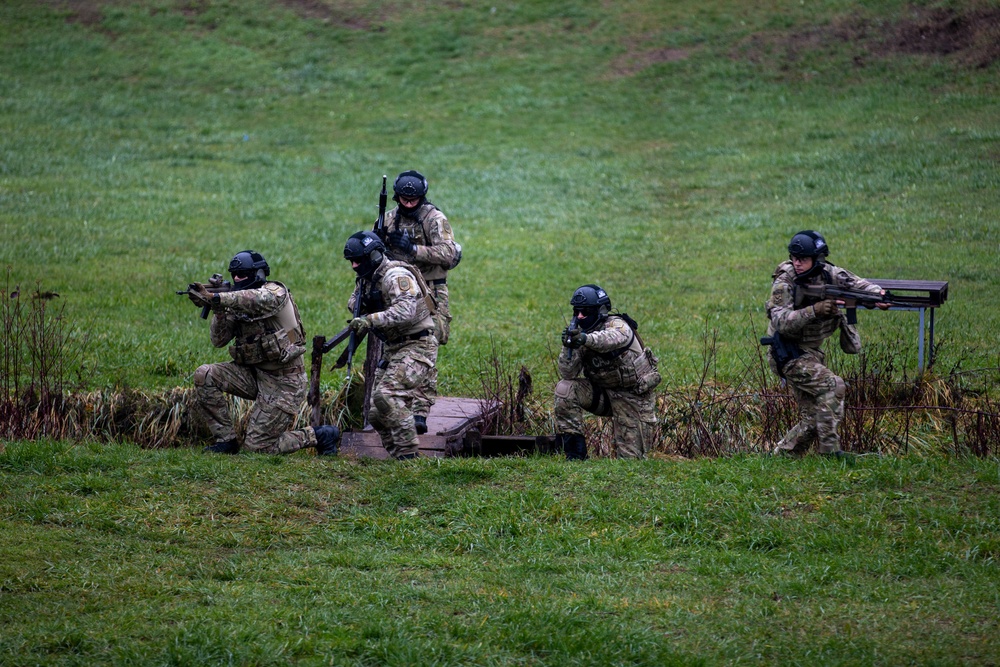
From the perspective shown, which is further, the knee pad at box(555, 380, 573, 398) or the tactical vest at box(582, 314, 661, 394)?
A: the knee pad at box(555, 380, 573, 398)

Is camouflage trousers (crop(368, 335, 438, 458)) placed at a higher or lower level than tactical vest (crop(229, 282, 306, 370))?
lower

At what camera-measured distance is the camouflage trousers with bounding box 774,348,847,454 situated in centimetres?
986

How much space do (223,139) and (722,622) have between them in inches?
909

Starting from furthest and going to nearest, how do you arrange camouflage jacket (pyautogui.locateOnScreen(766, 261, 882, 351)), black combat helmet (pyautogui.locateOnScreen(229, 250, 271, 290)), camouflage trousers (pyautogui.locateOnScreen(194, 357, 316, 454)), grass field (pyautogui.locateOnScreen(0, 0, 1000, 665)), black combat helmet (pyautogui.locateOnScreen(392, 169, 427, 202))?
black combat helmet (pyautogui.locateOnScreen(392, 169, 427, 202))
camouflage trousers (pyautogui.locateOnScreen(194, 357, 316, 454))
black combat helmet (pyautogui.locateOnScreen(229, 250, 271, 290))
camouflage jacket (pyautogui.locateOnScreen(766, 261, 882, 351))
grass field (pyautogui.locateOnScreen(0, 0, 1000, 665))

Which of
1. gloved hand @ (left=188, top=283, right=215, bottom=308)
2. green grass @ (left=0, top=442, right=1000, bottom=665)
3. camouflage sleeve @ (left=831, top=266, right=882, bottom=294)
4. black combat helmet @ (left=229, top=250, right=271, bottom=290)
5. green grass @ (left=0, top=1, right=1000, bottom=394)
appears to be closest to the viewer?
green grass @ (left=0, top=442, right=1000, bottom=665)

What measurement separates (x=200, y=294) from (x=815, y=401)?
5303 millimetres

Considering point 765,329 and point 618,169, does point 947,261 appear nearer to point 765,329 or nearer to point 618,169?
point 765,329

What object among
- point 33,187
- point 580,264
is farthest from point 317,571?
point 33,187

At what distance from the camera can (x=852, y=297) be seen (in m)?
9.58

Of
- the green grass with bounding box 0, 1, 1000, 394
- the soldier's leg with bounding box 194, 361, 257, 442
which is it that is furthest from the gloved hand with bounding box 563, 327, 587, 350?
the green grass with bounding box 0, 1, 1000, 394

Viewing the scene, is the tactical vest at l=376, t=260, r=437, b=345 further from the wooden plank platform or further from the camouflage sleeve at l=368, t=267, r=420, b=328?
the wooden plank platform

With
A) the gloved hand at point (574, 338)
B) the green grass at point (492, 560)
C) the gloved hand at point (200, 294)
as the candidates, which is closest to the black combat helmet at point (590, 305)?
the gloved hand at point (574, 338)

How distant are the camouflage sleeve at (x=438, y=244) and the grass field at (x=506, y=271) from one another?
90.9 inches

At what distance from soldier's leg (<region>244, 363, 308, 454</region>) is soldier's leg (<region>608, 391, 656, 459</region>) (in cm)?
275
